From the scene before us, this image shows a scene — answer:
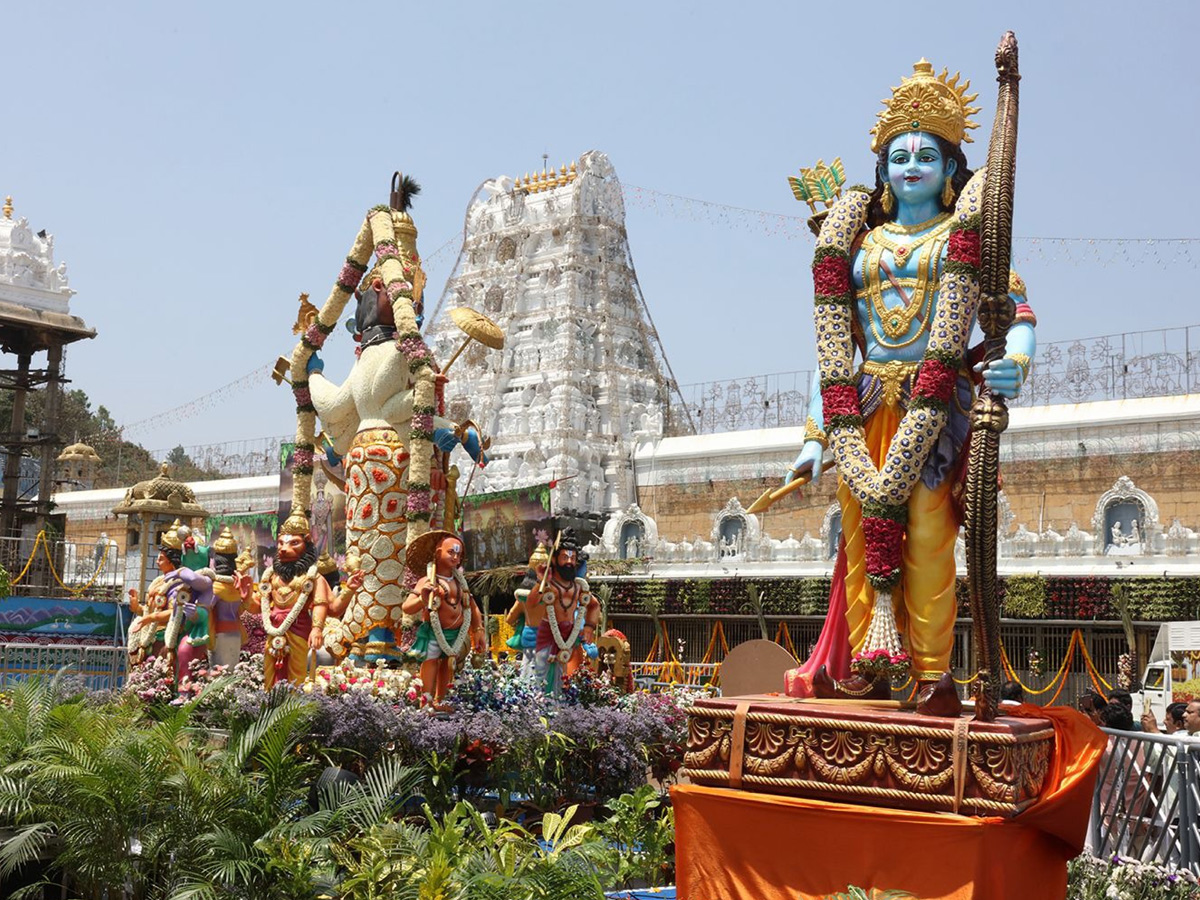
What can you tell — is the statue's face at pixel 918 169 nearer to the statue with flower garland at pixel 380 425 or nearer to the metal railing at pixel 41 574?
the statue with flower garland at pixel 380 425

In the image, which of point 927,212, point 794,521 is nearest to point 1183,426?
point 794,521

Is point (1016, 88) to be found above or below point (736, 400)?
below

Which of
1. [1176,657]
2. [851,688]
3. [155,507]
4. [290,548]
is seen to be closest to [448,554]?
[290,548]

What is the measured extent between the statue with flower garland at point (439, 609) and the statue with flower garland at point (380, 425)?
187 millimetres

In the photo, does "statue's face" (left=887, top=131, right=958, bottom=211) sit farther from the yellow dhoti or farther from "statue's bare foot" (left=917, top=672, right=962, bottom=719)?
"statue's bare foot" (left=917, top=672, right=962, bottom=719)

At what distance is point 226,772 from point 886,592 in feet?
9.74

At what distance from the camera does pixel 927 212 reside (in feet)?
19.1

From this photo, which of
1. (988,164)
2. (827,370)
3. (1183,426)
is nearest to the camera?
(988,164)

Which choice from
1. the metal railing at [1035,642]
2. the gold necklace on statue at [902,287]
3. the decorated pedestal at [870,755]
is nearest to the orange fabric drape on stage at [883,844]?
the decorated pedestal at [870,755]

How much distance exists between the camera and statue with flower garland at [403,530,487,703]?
879 cm

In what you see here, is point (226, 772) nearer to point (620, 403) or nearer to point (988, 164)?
point (988, 164)

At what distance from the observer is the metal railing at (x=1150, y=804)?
17.1 feet

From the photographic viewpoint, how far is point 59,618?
18.4 metres

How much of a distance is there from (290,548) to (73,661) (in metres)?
3.66
